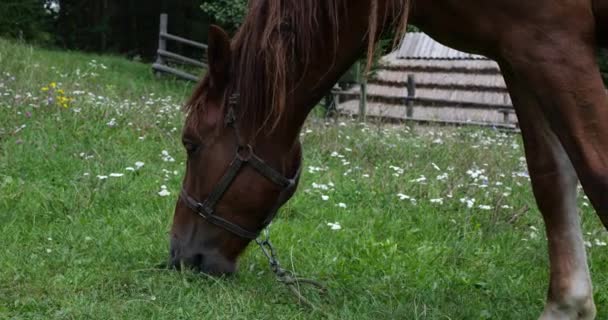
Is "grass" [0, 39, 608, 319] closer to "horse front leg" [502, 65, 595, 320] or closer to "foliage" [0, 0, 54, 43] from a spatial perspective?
"horse front leg" [502, 65, 595, 320]

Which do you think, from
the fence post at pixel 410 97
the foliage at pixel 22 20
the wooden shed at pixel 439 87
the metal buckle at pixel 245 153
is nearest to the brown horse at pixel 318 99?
the metal buckle at pixel 245 153

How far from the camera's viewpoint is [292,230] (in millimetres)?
3521

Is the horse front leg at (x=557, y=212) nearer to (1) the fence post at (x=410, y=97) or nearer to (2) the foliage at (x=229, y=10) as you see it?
(1) the fence post at (x=410, y=97)

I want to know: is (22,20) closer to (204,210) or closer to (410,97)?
(410,97)

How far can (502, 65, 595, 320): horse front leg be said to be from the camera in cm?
250

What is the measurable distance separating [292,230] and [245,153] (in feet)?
3.64

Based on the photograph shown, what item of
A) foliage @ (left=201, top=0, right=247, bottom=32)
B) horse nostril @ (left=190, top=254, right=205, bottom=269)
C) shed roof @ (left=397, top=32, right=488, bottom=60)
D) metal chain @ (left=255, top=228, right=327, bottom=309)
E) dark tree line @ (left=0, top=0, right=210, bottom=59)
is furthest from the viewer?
dark tree line @ (left=0, top=0, right=210, bottom=59)

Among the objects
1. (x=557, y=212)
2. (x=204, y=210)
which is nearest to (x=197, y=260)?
(x=204, y=210)

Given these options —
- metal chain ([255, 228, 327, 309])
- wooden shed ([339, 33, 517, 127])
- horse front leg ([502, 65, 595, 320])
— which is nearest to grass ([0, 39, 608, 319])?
metal chain ([255, 228, 327, 309])

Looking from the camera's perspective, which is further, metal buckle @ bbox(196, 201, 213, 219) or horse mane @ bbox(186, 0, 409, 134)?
metal buckle @ bbox(196, 201, 213, 219)

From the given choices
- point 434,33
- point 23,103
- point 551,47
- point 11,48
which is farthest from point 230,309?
point 11,48

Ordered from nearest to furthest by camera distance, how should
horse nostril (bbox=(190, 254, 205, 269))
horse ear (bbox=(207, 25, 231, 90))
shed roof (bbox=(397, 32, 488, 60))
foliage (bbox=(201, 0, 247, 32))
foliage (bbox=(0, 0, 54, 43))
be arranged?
horse ear (bbox=(207, 25, 231, 90)), horse nostril (bbox=(190, 254, 205, 269)), foliage (bbox=(201, 0, 247, 32)), shed roof (bbox=(397, 32, 488, 60)), foliage (bbox=(0, 0, 54, 43))

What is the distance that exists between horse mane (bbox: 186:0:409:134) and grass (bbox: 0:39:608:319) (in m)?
0.73

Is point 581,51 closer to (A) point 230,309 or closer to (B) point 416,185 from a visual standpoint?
(A) point 230,309
